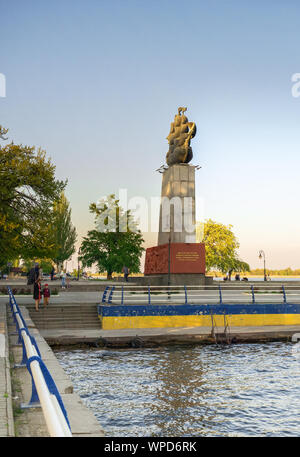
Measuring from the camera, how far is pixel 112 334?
60.7ft

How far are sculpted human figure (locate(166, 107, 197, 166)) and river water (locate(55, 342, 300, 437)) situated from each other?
19.7 meters

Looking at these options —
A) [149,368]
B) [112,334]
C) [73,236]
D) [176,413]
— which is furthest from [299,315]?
[73,236]

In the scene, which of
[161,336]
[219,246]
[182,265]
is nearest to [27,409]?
[161,336]

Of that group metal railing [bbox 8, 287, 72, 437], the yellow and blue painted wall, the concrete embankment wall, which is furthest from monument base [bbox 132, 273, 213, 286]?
metal railing [bbox 8, 287, 72, 437]

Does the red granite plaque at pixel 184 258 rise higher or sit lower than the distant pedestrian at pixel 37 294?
higher

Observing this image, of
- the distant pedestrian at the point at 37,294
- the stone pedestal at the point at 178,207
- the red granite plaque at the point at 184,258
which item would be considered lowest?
the distant pedestrian at the point at 37,294

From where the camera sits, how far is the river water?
8641 millimetres

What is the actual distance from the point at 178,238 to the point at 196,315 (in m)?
11.3

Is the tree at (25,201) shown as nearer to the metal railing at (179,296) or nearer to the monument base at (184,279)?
the metal railing at (179,296)

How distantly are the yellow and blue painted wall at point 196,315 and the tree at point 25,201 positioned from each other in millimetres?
5415

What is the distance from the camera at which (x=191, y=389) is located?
37.4 ft

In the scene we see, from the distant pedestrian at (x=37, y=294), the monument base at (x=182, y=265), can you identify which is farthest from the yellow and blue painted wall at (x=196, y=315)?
the monument base at (x=182, y=265)

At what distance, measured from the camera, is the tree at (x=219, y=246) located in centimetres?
6812
